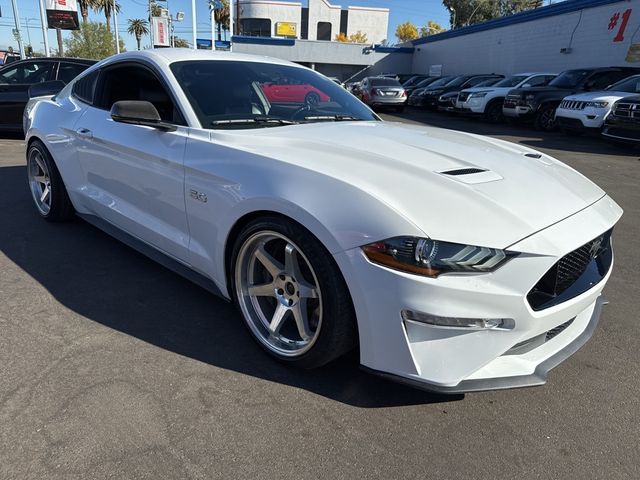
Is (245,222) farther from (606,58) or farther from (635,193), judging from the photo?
(606,58)

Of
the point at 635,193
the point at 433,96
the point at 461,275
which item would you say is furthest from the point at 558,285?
the point at 433,96

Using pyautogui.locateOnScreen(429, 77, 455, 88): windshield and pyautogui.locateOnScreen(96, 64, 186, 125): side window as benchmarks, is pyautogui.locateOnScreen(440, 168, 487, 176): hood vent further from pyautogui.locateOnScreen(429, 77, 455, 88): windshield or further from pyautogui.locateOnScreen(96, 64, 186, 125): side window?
pyautogui.locateOnScreen(429, 77, 455, 88): windshield

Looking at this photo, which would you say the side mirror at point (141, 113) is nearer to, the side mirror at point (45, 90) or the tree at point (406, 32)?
the side mirror at point (45, 90)

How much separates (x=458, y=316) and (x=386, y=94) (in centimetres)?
1994

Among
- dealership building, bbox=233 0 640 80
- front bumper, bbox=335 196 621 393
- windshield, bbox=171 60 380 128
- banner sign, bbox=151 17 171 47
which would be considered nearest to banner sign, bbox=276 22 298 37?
dealership building, bbox=233 0 640 80

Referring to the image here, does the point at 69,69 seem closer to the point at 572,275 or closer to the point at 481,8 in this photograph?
the point at 572,275

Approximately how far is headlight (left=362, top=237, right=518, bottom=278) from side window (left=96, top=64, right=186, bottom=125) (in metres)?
1.68

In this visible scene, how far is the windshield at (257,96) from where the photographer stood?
3.02 meters

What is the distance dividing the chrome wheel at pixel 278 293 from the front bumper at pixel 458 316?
0.30 metres

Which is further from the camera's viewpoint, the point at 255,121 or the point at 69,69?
the point at 69,69

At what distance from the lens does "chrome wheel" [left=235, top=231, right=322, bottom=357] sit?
7.88 ft

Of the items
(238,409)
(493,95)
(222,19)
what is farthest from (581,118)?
(222,19)

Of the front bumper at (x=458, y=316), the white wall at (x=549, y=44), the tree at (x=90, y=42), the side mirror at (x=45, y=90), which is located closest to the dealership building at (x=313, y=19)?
the white wall at (x=549, y=44)

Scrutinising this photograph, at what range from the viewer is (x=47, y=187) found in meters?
4.66
